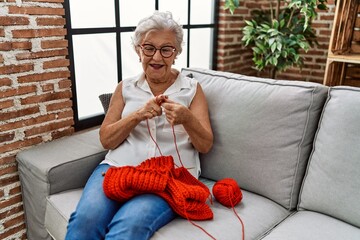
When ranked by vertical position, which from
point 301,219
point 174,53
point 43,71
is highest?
point 174,53

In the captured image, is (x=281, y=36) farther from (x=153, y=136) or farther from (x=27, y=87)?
(x=27, y=87)

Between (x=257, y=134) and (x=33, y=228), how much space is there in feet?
3.90

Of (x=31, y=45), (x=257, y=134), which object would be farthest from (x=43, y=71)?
(x=257, y=134)

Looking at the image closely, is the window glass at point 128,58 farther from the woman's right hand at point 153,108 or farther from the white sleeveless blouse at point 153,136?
the woman's right hand at point 153,108

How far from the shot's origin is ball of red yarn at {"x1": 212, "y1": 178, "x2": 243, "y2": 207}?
4.62ft

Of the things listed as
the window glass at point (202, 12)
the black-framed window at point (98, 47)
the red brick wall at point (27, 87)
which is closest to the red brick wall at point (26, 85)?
the red brick wall at point (27, 87)

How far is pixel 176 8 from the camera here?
9.03 feet

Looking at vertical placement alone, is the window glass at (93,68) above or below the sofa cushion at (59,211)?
above

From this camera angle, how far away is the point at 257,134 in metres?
1.54

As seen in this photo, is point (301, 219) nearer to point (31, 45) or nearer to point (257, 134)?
point (257, 134)

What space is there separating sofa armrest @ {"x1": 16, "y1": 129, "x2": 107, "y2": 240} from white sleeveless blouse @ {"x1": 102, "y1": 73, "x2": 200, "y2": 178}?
A: 13cm

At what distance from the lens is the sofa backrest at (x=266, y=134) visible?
4.89 ft

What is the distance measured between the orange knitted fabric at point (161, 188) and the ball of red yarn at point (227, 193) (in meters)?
0.10

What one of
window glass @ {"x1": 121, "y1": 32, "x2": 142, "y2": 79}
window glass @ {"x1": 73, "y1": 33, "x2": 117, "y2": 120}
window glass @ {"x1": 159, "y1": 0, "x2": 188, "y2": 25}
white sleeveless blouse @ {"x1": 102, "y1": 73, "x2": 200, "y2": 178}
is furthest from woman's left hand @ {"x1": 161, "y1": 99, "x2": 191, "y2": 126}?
window glass @ {"x1": 159, "y1": 0, "x2": 188, "y2": 25}
